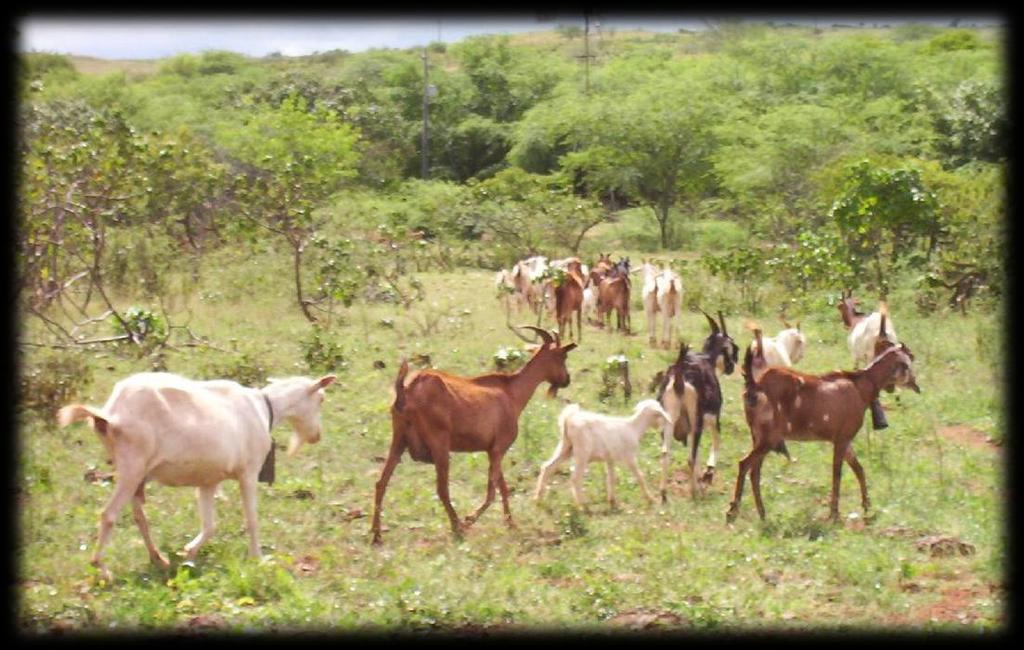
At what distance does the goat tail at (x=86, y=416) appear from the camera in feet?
22.2

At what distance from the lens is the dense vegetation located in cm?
732

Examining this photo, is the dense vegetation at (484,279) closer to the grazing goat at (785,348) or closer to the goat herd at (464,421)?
the goat herd at (464,421)

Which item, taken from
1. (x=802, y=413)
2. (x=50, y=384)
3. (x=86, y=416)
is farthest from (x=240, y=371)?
(x=802, y=413)

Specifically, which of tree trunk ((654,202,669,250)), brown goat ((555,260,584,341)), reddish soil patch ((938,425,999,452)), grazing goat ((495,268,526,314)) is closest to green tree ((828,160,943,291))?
grazing goat ((495,268,526,314))

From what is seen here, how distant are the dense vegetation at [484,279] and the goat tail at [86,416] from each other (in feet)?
2.72

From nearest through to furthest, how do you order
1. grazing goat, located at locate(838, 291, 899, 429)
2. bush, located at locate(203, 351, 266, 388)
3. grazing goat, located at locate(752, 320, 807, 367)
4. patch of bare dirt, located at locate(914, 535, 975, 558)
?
patch of bare dirt, located at locate(914, 535, 975, 558), bush, located at locate(203, 351, 266, 388), grazing goat, located at locate(752, 320, 807, 367), grazing goat, located at locate(838, 291, 899, 429)

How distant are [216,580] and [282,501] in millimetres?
1940

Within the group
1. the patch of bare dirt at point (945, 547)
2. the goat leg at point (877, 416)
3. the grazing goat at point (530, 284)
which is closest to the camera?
the patch of bare dirt at point (945, 547)

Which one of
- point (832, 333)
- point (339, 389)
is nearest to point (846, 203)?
point (832, 333)

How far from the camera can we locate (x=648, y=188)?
37562mm

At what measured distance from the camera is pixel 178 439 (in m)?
7.14

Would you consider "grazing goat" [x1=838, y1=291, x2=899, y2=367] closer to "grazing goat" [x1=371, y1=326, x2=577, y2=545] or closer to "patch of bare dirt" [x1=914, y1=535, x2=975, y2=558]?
"patch of bare dirt" [x1=914, y1=535, x2=975, y2=558]

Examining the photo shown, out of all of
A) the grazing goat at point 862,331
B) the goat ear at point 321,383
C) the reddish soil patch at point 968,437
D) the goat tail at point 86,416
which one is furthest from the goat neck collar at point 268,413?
the grazing goat at point 862,331

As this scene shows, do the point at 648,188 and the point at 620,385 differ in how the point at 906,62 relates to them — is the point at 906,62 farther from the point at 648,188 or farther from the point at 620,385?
the point at 620,385
